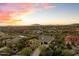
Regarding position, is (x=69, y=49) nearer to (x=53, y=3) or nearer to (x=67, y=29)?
(x=67, y=29)

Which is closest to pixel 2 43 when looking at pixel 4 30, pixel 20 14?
pixel 4 30

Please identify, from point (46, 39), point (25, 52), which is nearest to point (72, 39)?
point (46, 39)

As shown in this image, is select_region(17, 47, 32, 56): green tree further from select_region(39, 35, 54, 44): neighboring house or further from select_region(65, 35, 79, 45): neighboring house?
select_region(65, 35, 79, 45): neighboring house

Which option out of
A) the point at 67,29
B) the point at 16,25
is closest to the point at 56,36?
the point at 67,29

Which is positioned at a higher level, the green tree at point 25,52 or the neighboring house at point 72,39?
the neighboring house at point 72,39

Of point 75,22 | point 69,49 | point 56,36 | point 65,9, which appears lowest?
point 69,49

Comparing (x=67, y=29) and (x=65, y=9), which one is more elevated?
(x=65, y=9)

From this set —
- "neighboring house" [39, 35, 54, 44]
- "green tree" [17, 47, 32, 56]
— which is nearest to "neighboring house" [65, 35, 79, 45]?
"neighboring house" [39, 35, 54, 44]

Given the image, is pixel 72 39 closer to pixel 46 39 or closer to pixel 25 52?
pixel 46 39

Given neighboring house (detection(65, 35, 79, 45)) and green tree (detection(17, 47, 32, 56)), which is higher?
neighboring house (detection(65, 35, 79, 45))

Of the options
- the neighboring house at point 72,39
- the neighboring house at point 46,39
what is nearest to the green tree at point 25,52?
the neighboring house at point 46,39

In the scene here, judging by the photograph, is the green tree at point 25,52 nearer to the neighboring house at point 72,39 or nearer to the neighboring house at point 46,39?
the neighboring house at point 46,39
